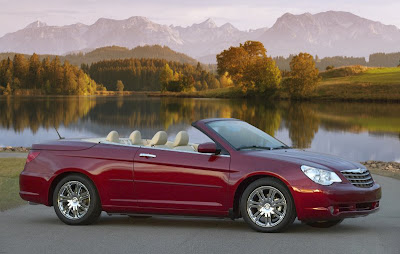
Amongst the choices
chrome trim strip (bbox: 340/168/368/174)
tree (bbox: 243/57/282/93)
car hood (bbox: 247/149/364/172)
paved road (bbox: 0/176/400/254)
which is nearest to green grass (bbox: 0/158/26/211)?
paved road (bbox: 0/176/400/254)

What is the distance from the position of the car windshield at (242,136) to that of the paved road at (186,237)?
3.78 ft

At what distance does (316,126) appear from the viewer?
65.6 metres

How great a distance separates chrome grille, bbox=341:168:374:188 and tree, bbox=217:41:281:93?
124 meters

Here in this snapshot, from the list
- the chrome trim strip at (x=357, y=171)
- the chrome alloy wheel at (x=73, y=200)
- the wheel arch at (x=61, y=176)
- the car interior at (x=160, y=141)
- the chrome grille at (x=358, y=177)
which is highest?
the car interior at (x=160, y=141)

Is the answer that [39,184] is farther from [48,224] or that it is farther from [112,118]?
[112,118]

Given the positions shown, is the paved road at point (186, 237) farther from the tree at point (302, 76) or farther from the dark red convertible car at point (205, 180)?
the tree at point (302, 76)

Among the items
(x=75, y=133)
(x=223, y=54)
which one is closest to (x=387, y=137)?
(x=75, y=133)

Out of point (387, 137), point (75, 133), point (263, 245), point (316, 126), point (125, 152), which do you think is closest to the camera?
point (263, 245)

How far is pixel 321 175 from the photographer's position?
8.71m

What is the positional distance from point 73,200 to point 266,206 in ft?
9.47

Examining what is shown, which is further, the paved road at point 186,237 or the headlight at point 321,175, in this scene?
the headlight at point 321,175

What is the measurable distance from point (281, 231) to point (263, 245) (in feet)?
2.85

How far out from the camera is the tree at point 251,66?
13400 cm

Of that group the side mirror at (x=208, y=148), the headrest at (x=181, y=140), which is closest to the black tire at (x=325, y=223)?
the side mirror at (x=208, y=148)
